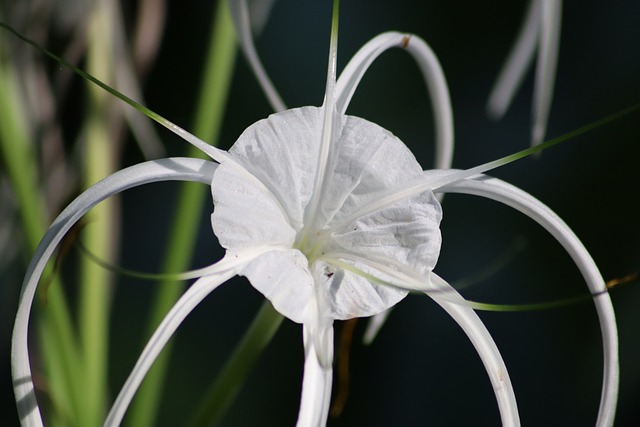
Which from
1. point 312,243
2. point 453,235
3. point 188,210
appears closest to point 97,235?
point 188,210

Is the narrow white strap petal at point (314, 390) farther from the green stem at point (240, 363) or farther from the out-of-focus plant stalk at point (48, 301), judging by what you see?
the out-of-focus plant stalk at point (48, 301)

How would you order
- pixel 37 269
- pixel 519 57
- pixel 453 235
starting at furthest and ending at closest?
1. pixel 453 235
2. pixel 519 57
3. pixel 37 269

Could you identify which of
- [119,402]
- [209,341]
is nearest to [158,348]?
[119,402]

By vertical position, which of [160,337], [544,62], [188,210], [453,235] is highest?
[453,235]

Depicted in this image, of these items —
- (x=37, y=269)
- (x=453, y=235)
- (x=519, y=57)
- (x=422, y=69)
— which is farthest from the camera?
(x=453, y=235)

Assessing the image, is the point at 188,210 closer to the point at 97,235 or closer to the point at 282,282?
the point at 97,235

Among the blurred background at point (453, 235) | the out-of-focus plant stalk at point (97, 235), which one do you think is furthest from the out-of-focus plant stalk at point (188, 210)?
the blurred background at point (453, 235)

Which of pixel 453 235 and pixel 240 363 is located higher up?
pixel 453 235
